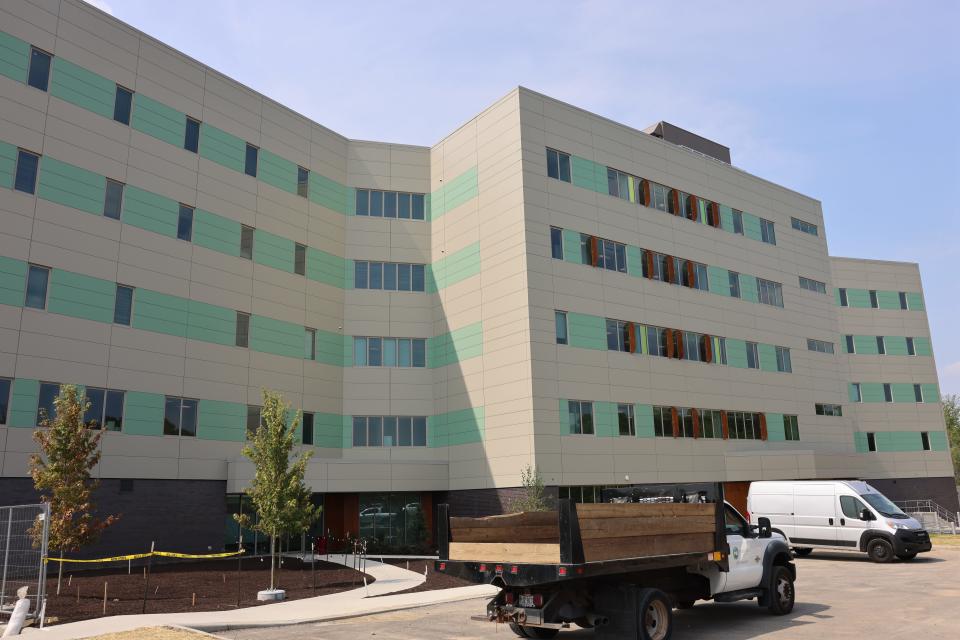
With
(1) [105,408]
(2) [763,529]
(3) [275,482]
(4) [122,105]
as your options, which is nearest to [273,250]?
(4) [122,105]

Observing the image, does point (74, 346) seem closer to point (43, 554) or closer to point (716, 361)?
point (43, 554)

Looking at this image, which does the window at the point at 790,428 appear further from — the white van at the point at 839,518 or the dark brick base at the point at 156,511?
the dark brick base at the point at 156,511

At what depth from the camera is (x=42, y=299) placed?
27.1m

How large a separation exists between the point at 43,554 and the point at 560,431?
843 inches

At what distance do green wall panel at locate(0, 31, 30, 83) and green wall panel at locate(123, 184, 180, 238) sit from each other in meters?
5.44

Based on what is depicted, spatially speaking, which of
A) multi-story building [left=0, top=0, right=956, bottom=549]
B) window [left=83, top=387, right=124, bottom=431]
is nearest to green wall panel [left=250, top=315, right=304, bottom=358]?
multi-story building [left=0, top=0, right=956, bottom=549]

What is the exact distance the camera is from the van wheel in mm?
24156

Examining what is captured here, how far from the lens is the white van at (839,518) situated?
24.2 m

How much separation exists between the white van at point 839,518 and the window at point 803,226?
25813 mm

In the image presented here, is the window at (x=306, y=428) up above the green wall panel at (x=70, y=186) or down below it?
below

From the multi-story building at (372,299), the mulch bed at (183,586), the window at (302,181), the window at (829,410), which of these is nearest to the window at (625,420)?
the multi-story building at (372,299)

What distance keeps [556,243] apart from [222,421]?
17290mm

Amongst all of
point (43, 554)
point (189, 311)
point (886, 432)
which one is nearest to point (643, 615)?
point (43, 554)

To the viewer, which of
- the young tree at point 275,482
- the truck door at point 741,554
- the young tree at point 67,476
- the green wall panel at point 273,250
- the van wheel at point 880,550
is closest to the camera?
the truck door at point 741,554
